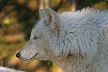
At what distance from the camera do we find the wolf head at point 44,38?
5.64 metres

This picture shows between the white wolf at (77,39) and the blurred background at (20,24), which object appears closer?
the white wolf at (77,39)

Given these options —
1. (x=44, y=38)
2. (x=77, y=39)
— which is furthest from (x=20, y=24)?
(x=77, y=39)

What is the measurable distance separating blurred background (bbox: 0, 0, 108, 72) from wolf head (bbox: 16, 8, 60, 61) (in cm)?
844

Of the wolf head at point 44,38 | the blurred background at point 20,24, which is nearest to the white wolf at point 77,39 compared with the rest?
the wolf head at point 44,38

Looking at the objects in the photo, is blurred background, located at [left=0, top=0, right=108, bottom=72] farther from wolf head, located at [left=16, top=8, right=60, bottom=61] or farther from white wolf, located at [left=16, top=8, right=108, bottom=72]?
white wolf, located at [left=16, top=8, right=108, bottom=72]

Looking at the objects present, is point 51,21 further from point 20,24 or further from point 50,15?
point 20,24

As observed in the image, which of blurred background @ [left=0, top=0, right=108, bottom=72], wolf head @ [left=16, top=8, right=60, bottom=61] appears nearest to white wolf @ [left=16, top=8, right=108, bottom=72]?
wolf head @ [left=16, top=8, right=60, bottom=61]

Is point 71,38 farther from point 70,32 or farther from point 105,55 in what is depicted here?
point 105,55

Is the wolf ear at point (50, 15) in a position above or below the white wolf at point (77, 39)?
above

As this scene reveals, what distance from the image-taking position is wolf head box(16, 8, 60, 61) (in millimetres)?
5641

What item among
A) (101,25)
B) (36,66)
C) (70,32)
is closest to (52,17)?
(70,32)

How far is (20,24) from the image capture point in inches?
756

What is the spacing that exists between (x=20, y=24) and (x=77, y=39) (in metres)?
13.8

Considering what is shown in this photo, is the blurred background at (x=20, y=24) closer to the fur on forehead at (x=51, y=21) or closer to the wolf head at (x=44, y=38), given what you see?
the wolf head at (x=44, y=38)
